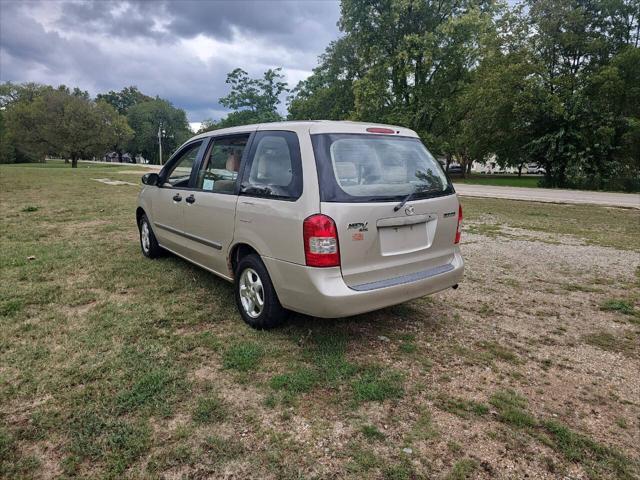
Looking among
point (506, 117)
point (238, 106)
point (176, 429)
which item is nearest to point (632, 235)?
point (176, 429)

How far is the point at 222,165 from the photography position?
4.22 meters

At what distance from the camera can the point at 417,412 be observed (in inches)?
102

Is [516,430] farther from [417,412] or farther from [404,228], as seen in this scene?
[404,228]

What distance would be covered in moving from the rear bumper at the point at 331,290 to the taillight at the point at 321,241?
0.06 meters

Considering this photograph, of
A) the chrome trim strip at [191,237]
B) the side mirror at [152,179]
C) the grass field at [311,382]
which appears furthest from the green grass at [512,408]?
the side mirror at [152,179]

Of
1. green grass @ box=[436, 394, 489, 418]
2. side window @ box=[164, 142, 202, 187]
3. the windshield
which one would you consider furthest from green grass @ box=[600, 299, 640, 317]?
side window @ box=[164, 142, 202, 187]

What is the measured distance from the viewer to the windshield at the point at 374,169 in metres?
3.13

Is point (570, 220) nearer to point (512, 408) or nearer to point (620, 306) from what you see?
point (620, 306)

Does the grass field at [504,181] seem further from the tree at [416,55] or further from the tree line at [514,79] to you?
the tree at [416,55]

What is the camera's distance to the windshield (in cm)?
313

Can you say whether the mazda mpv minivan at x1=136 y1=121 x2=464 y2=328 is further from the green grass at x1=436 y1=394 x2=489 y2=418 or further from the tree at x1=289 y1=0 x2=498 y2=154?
the tree at x1=289 y1=0 x2=498 y2=154

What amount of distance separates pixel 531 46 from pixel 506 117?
15.0 feet

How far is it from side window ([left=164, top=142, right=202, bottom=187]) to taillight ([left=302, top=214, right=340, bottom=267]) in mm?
2269

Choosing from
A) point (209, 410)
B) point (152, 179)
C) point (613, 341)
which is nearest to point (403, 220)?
point (209, 410)
